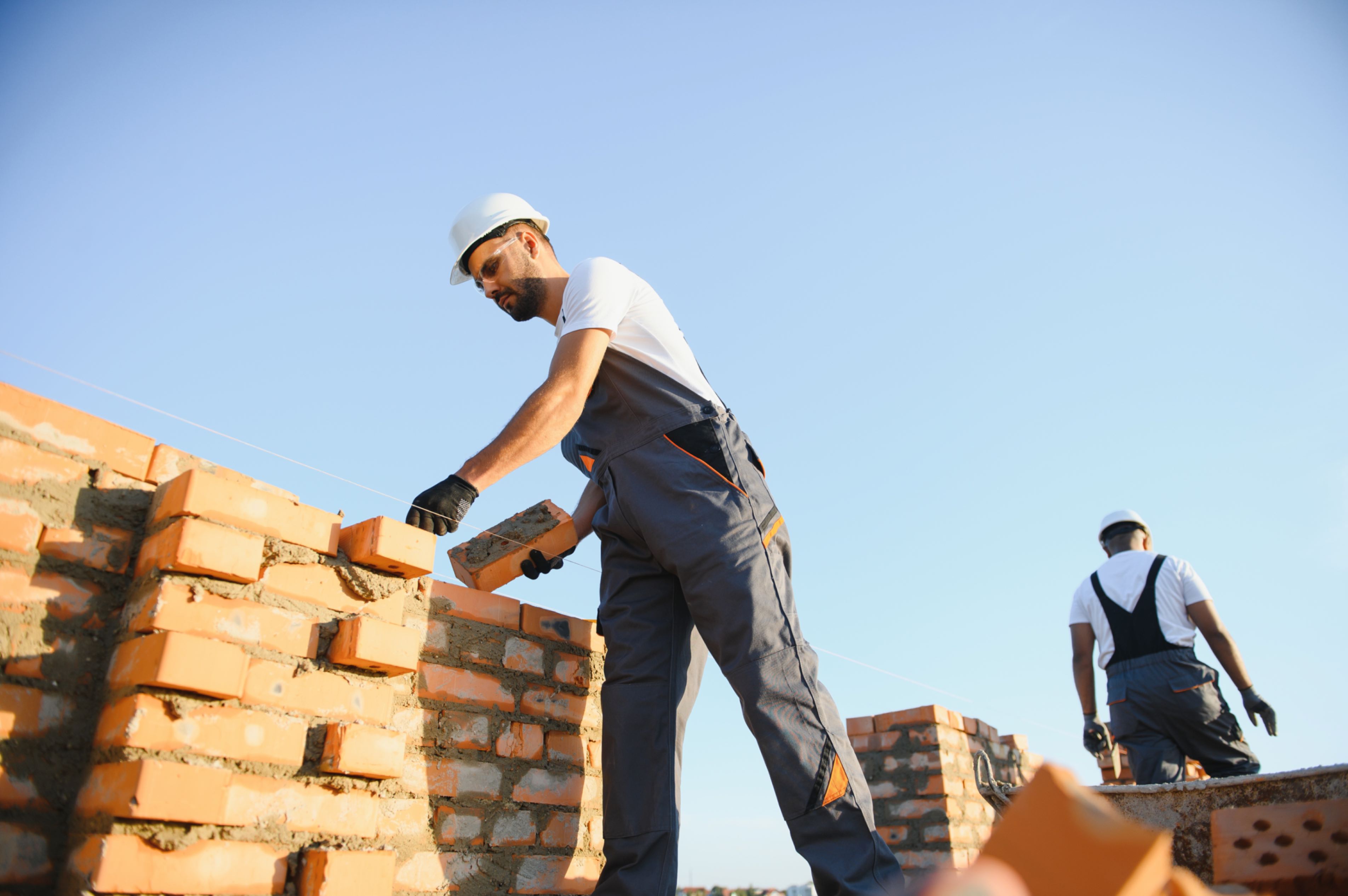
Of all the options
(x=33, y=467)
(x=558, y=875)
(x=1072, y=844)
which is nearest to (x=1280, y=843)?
(x=1072, y=844)

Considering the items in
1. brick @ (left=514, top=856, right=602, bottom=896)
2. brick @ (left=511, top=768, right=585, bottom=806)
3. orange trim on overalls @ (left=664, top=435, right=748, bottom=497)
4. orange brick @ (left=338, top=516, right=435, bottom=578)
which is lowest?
brick @ (left=514, top=856, right=602, bottom=896)

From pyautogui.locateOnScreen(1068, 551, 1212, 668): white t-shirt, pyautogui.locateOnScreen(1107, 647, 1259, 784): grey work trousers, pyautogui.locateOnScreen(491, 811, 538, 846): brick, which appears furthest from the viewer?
pyautogui.locateOnScreen(1068, 551, 1212, 668): white t-shirt

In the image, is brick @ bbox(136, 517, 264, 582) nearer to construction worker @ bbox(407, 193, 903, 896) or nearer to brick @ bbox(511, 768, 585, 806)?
construction worker @ bbox(407, 193, 903, 896)

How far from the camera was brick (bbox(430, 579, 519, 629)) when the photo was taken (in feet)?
7.00

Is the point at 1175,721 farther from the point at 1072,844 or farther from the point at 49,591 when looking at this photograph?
the point at 49,591

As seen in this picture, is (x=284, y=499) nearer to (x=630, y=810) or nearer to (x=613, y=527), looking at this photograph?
(x=613, y=527)

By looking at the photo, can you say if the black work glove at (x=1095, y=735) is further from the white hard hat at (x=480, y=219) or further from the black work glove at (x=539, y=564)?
the white hard hat at (x=480, y=219)

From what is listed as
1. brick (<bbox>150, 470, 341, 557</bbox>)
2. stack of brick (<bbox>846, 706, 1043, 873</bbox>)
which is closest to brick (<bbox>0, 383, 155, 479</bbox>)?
brick (<bbox>150, 470, 341, 557</bbox>)

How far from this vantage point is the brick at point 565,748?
2.30 m

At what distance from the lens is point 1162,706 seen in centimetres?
338

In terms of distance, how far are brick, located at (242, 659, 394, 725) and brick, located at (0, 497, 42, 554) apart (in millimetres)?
459

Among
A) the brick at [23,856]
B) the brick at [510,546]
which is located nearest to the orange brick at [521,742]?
the brick at [510,546]

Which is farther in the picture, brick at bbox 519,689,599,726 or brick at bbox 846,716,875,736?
brick at bbox 846,716,875,736

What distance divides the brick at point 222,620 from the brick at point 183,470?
0.24 metres
